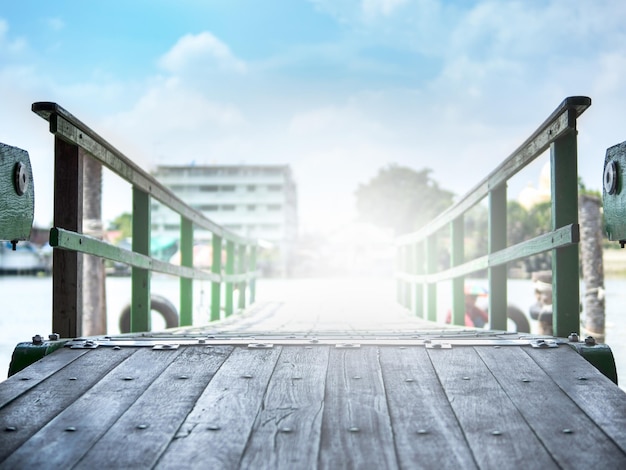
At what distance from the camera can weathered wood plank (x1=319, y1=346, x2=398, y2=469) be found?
6.66 feet

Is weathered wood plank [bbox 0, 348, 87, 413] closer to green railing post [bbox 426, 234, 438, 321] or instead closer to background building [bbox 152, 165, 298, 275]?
green railing post [bbox 426, 234, 438, 321]

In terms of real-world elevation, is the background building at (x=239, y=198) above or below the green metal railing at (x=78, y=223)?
above

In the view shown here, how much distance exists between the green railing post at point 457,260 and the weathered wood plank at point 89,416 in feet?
11.5

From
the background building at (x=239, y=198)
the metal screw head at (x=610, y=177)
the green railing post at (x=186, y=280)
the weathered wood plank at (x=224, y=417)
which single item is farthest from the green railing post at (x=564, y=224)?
the background building at (x=239, y=198)

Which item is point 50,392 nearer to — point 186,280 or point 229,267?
point 186,280

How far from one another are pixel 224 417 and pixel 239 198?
2796 inches

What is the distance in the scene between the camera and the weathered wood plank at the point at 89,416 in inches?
80.9

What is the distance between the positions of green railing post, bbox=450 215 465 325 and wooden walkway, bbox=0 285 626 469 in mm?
2783

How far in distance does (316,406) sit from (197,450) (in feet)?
1.60

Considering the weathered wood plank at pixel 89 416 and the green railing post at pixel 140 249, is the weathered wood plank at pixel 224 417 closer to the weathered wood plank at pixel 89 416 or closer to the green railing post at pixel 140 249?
the weathered wood plank at pixel 89 416

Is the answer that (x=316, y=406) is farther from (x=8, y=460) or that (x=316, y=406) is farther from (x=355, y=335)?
(x=355, y=335)

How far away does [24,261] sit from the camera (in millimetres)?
52594

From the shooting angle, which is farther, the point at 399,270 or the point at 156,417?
the point at 399,270

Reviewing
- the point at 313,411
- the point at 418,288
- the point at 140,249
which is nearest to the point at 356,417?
the point at 313,411
